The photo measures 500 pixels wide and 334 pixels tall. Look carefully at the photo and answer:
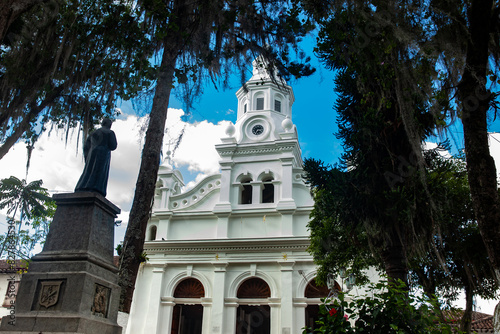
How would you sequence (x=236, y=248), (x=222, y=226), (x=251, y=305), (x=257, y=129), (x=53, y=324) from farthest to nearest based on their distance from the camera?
(x=257, y=129), (x=222, y=226), (x=236, y=248), (x=251, y=305), (x=53, y=324)

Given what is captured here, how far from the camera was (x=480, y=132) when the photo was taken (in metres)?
5.23

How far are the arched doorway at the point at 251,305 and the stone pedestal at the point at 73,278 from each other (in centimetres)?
1324

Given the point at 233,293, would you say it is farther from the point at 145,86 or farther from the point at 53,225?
the point at 53,225

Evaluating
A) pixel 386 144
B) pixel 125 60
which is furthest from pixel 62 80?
pixel 386 144

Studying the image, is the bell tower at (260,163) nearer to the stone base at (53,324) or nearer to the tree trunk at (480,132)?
the tree trunk at (480,132)

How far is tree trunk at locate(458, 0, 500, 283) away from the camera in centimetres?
474

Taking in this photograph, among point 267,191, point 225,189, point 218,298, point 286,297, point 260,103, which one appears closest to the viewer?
point 286,297

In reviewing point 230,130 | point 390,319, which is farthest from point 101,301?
point 230,130

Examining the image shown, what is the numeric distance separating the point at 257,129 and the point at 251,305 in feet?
Result: 31.3

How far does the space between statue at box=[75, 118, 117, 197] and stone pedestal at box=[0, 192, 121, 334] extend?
0.86 ft

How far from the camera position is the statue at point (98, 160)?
19.8 feet

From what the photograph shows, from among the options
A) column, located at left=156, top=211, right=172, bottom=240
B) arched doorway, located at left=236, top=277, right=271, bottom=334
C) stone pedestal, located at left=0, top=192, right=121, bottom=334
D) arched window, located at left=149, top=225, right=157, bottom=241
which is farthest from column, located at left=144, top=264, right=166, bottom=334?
stone pedestal, located at left=0, top=192, right=121, bottom=334

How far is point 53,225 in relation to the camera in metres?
5.70

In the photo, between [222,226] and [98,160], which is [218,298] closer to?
[222,226]
